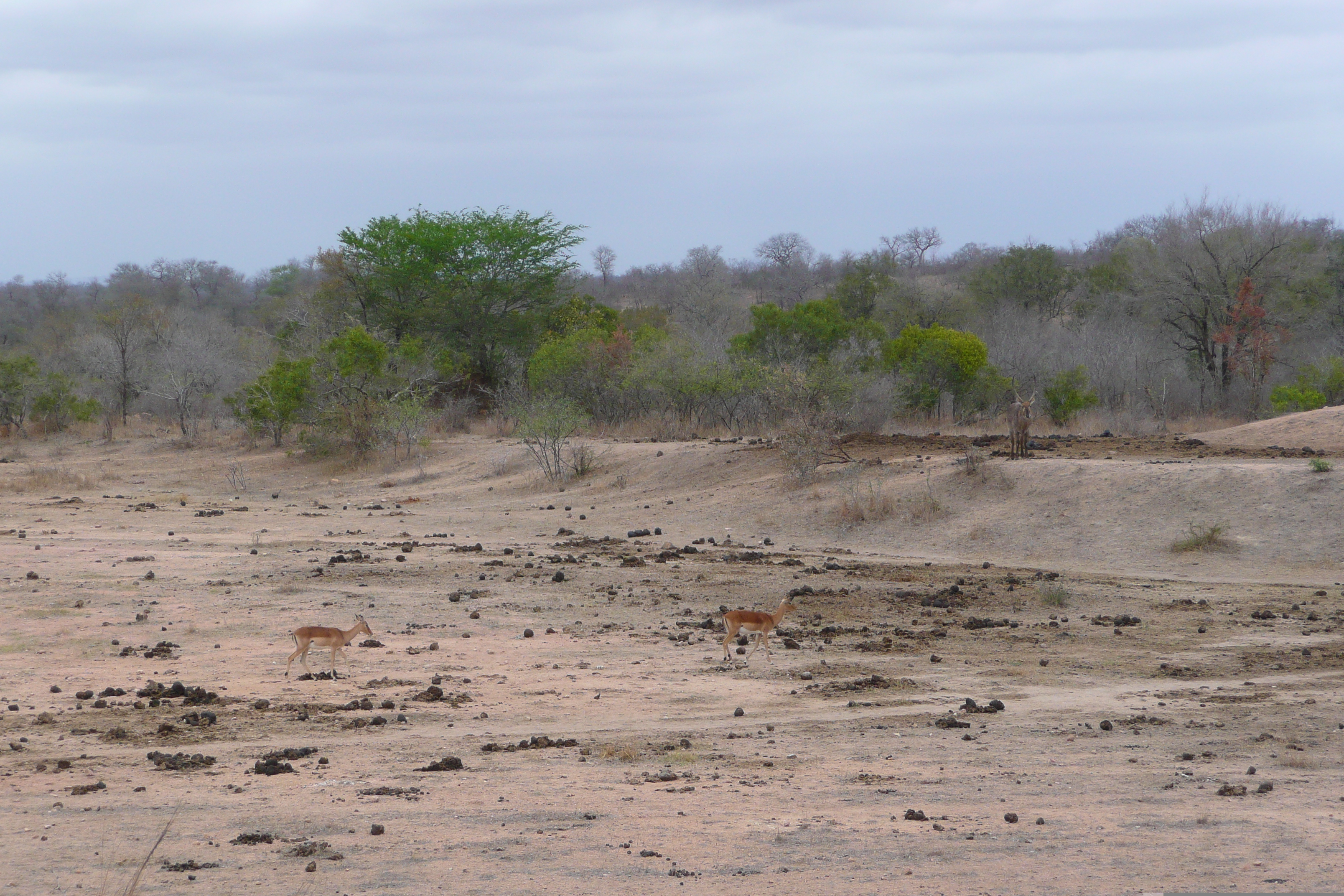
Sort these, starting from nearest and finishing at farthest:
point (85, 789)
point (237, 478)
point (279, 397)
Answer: point (85, 789) < point (237, 478) < point (279, 397)

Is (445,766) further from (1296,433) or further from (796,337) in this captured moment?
(796,337)

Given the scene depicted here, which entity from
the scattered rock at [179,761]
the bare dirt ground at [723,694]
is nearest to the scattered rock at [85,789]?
the bare dirt ground at [723,694]

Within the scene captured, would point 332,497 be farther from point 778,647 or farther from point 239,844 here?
point 239,844

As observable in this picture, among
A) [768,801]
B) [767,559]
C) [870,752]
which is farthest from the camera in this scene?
[767,559]

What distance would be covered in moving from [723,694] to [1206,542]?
26.7 feet

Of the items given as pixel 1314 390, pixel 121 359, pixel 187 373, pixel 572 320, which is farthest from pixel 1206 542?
pixel 121 359

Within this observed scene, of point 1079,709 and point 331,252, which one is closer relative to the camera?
point 1079,709

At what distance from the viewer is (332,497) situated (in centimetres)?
2244

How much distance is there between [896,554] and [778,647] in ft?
18.6

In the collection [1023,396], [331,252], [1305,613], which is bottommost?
[1305,613]

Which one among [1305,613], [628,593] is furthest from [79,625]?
[1305,613]

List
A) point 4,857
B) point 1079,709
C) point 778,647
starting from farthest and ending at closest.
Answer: point 778,647, point 1079,709, point 4,857

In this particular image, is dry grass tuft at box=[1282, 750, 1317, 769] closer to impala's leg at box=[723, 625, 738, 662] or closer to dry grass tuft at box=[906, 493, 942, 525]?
impala's leg at box=[723, 625, 738, 662]

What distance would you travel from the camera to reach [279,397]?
28.5 meters
